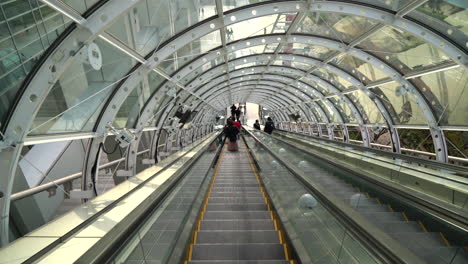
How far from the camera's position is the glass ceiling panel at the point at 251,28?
33.6ft

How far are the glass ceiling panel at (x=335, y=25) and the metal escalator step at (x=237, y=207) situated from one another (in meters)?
6.33

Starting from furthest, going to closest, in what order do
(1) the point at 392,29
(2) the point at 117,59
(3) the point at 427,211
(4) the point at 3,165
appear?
(1) the point at 392,29
(2) the point at 117,59
(4) the point at 3,165
(3) the point at 427,211

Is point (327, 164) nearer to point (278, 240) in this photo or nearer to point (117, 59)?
point (278, 240)

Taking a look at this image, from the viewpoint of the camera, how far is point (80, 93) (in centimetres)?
769

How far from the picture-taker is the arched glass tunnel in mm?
4922

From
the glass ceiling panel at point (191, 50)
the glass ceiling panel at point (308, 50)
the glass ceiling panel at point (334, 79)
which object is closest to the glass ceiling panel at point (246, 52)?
the glass ceiling panel at point (308, 50)

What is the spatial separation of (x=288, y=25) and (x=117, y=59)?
6307mm

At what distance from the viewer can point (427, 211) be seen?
324 cm

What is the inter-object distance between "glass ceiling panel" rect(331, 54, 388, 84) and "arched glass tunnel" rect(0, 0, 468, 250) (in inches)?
3.0

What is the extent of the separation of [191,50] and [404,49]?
799 cm

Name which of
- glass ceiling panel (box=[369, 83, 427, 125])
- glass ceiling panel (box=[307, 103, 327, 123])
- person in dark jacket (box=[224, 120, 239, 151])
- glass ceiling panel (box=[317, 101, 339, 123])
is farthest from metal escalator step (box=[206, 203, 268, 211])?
glass ceiling panel (box=[307, 103, 327, 123])

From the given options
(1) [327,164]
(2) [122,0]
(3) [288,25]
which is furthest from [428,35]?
(2) [122,0]

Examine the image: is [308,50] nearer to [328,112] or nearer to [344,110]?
[344,110]

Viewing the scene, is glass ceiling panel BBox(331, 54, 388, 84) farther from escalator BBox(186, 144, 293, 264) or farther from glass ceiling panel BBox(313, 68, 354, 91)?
escalator BBox(186, 144, 293, 264)
